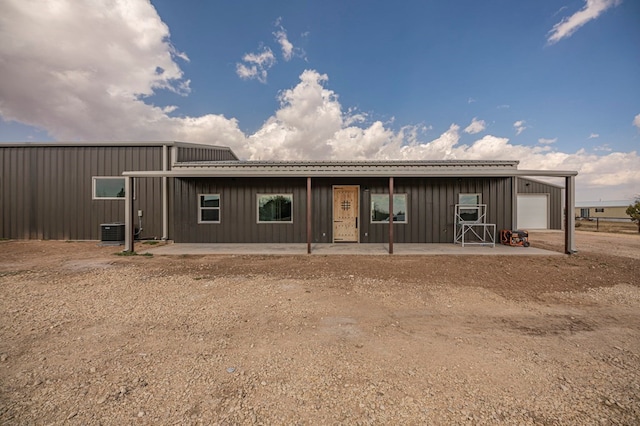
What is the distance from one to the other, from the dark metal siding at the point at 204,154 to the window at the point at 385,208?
8.03m

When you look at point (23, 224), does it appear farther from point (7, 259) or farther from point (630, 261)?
point (630, 261)

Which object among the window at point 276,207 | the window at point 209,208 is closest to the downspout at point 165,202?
the window at point 209,208

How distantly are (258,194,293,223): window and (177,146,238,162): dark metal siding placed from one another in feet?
13.3

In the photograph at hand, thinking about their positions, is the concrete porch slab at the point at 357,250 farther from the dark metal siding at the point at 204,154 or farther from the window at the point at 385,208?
the dark metal siding at the point at 204,154

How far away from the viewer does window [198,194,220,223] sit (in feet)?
31.9

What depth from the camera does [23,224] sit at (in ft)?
33.5

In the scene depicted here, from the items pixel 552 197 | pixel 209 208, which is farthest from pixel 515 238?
pixel 209 208

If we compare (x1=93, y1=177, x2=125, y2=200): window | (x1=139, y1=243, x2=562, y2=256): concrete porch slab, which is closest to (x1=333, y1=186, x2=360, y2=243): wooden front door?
(x1=139, y1=243, x2=562, y2=256): concrete porch slab

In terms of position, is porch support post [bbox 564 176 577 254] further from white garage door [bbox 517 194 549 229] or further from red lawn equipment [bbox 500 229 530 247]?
white garage door [bbox 517 194 549 229]

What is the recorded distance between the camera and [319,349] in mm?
2615

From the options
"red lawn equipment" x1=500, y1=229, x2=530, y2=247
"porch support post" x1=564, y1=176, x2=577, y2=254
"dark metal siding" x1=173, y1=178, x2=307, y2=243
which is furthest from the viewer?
"dark metal siding" x1=173, y1=178, x2=307, y2=243

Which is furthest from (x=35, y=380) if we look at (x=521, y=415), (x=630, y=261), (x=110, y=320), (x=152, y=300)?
(x=630, y=261)

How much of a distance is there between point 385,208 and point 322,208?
2.39 metres

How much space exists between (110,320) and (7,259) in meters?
6.77
